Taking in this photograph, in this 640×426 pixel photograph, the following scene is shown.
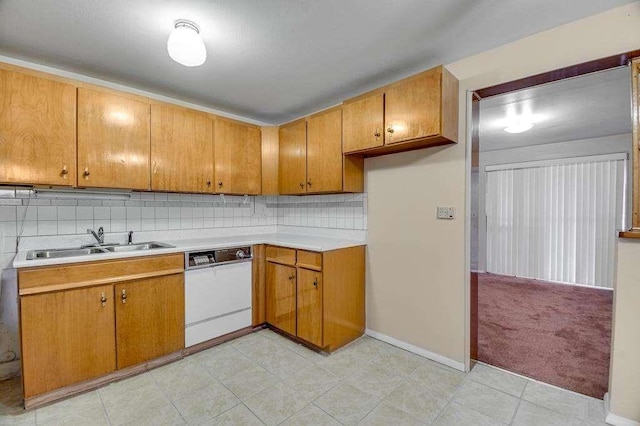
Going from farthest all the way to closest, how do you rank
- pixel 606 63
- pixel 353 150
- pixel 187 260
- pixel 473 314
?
pixel 353 150 < pixel 187 260 < pixel 473 314 < pixel 606 63

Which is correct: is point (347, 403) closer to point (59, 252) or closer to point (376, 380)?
point (376, 380)

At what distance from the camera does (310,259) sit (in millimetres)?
2473

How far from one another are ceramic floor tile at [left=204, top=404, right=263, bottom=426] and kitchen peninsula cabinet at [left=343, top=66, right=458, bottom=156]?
206 centimetres

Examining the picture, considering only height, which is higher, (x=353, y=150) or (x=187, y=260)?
(x=353, y=150)

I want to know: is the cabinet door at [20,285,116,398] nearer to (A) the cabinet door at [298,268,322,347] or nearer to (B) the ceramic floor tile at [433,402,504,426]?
(A) the cabinet door at [298,268,322,347]

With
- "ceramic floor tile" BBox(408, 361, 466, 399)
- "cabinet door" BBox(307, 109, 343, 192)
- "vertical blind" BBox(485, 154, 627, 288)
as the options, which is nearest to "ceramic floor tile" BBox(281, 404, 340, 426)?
"ceramic floor tile" BBox(408, 361, 466, 399)

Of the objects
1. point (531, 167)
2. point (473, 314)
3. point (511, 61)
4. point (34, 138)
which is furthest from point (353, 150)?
point (531, 167)

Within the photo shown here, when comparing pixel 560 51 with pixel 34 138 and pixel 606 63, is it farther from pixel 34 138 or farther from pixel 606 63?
pixel 34 138

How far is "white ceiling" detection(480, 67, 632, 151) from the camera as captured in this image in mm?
2593

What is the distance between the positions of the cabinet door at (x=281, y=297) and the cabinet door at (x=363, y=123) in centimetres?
125

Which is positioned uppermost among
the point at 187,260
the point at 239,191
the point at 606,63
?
the point at 606,63

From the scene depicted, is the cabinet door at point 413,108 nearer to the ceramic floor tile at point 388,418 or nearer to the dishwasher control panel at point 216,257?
the dishwasher control panel at point 216,257

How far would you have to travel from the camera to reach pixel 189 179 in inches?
106

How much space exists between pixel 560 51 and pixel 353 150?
148cm
